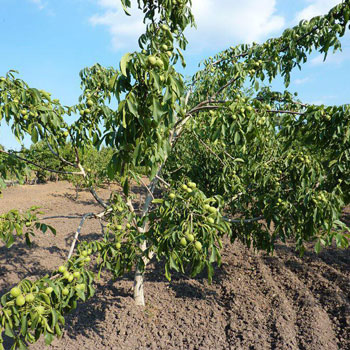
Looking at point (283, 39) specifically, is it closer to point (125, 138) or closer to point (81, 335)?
Result: point (125, 138)

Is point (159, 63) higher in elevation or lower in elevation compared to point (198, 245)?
higher

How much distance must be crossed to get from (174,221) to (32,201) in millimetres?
11937

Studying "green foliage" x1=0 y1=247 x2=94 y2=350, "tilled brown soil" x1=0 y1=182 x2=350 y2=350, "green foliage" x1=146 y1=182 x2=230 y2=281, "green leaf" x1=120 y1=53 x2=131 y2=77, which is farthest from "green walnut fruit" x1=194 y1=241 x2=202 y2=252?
"tilled brown soil" x1=0 y1=182 x2=350 y2=350

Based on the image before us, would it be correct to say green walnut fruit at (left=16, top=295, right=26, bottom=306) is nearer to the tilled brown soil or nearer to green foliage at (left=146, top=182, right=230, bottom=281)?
green foliage at (left=146, top=182, right=230, bottom=281)

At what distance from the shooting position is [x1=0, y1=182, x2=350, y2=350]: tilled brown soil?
3.54 metres

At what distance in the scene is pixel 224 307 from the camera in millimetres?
4387

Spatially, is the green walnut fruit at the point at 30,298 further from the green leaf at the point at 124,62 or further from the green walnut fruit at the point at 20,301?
the green leaf at the point at 124,62

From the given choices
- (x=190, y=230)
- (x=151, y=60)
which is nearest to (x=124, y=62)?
(x=151, y=60)

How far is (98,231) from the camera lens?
8.09 metres

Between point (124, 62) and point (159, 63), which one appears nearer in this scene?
point (124, 62)

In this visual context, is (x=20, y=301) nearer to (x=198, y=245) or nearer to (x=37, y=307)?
(x=37, y=307)

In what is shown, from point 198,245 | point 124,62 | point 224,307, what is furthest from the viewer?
point 224,307

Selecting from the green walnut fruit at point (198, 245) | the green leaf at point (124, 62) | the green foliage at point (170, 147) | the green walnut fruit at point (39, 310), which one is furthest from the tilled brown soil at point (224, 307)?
the green leaf at point (124, 62)

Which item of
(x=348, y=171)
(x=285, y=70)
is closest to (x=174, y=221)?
(x=348, y=171)
